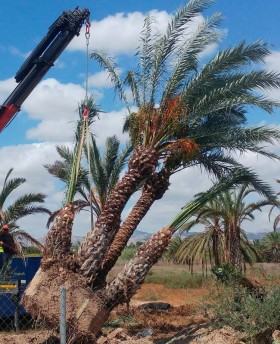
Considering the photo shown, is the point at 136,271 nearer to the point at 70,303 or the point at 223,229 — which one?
the point at 70,303

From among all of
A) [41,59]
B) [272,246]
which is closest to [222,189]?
[41,59]

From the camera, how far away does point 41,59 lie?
54.5 feet

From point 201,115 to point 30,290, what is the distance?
5.59 metres

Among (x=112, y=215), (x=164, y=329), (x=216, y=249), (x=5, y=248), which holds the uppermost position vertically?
(x=216, y=249)

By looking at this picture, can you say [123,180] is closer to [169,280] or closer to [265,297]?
[265,297]

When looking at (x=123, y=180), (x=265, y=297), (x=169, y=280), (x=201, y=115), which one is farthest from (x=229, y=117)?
(x=169, y=280)

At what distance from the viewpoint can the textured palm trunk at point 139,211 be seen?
1348 centimetres

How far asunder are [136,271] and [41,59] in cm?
715

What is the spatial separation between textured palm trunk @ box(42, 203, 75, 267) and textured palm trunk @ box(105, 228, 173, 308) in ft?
3.81

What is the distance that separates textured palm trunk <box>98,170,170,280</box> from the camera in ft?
44.2

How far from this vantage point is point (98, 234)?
12625 millimetres

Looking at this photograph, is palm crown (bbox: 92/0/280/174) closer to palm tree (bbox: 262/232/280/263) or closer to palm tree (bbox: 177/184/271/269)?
palm tree (bbox: 177/184/271/269)

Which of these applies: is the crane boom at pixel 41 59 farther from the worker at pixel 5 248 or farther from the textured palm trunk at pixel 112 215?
the textured palm trunk at pixel 112 215

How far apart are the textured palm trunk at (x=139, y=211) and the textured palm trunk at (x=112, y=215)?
44 cm
